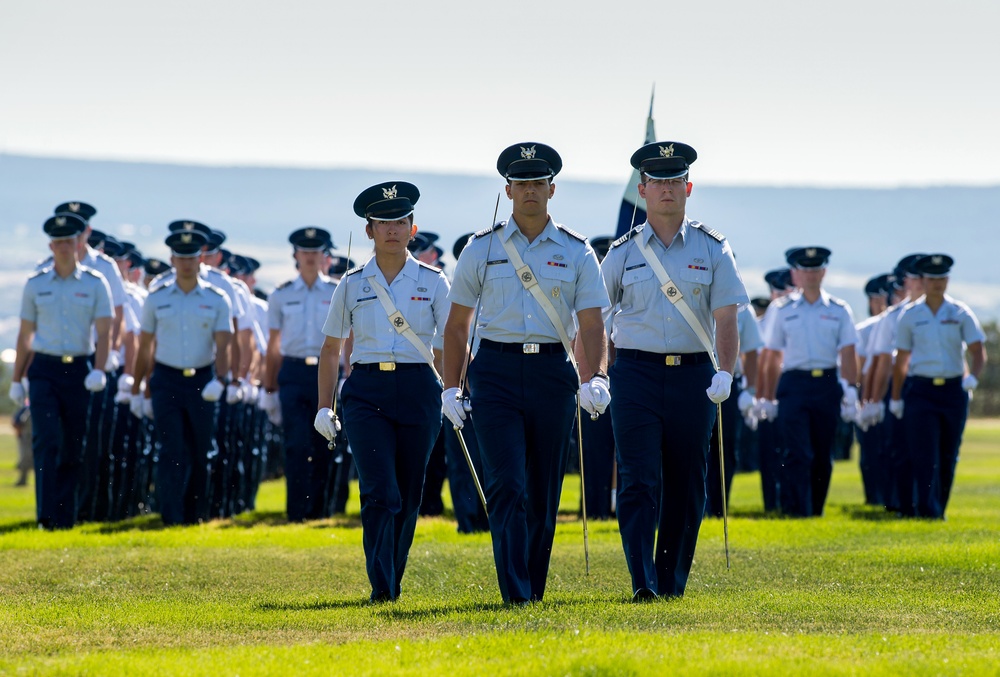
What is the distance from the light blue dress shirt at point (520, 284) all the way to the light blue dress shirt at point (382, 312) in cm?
75

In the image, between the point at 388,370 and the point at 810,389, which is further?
the point at 810,389

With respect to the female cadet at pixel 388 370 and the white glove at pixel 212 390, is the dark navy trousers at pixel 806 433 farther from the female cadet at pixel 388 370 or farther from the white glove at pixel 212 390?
the female cadet at pixel 388 370

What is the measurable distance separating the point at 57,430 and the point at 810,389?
7.05 m

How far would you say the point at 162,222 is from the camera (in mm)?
173000

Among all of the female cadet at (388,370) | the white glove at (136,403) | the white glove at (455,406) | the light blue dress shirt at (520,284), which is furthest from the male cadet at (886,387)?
the white glove at (455,406)

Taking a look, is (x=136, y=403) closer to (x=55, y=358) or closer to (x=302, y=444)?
(x=55, y=358)

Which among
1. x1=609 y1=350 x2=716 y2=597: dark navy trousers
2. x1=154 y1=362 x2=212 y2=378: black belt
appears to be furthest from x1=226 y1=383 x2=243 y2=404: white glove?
x1=609 y1=350 x2=716 y2=597: dark navy trousers

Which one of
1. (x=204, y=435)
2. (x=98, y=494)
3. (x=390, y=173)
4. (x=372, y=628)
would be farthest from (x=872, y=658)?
(x=390, y=173)

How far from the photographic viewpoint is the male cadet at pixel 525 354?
9.01 m

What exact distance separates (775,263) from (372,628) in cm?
17552

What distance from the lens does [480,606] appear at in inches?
355

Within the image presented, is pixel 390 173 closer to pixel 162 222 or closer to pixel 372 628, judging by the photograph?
pixel 162 222

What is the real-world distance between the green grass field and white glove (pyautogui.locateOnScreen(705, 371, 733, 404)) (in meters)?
1.08

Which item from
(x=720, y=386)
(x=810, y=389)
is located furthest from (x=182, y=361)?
(x=720, y=386)
